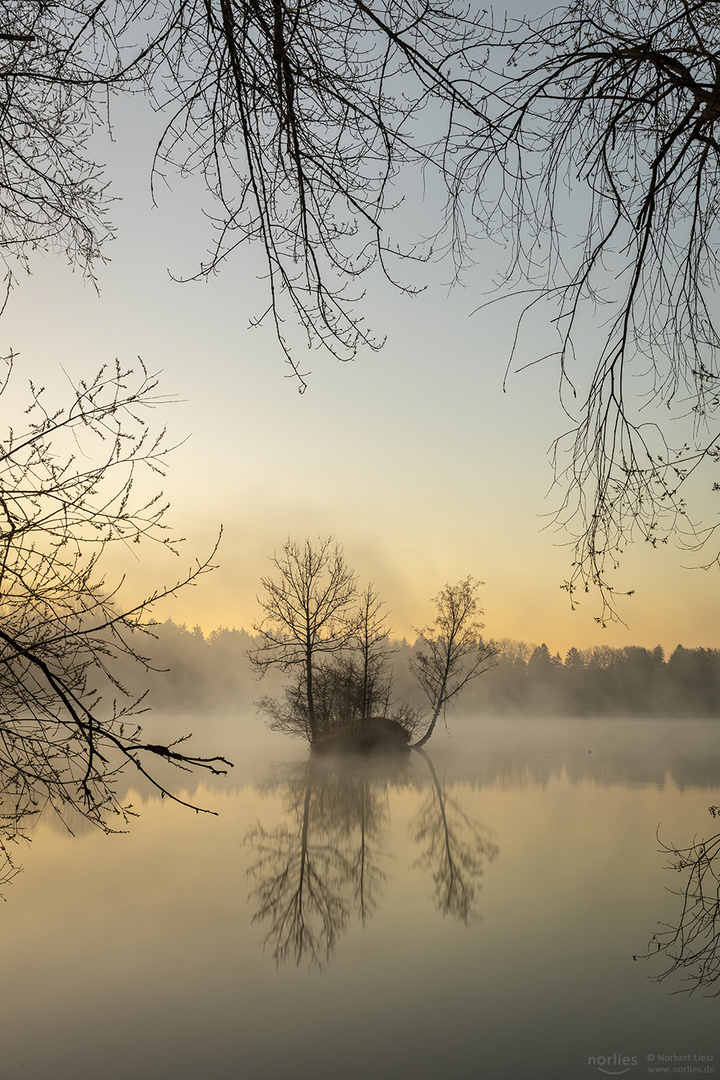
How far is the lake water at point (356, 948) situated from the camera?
520cm

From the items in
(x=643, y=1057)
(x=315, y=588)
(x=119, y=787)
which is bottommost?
(x=643, y=1057)

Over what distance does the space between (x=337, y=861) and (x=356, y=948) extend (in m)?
3.92

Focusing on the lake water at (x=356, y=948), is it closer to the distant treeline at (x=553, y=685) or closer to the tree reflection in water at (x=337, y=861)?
the tree reflection in water at (x=337, y=861)

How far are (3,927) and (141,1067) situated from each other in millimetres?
4098

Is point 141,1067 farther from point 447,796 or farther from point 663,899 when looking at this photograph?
point 447,796

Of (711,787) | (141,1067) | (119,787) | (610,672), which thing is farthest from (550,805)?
(610,672)

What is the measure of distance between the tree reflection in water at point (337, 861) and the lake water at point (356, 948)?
0.15 ft

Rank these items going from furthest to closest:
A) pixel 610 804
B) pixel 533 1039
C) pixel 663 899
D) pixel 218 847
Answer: pixel 610 804, pixel 218 847, pixel 663 899, pixel 533 1039

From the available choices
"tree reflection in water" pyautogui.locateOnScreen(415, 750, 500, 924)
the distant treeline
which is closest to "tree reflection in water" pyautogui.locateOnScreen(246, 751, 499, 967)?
"tree reflection in water" pyautogui.locateOnScreen(415, 750, 500, 924)

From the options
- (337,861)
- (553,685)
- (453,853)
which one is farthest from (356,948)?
(553,685)

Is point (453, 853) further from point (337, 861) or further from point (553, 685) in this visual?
point (553, 685)

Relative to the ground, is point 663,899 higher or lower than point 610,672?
lower

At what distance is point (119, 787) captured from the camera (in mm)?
19938

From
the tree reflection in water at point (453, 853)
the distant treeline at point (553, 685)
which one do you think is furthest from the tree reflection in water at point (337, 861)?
the distant treeline at point (553, 685)
